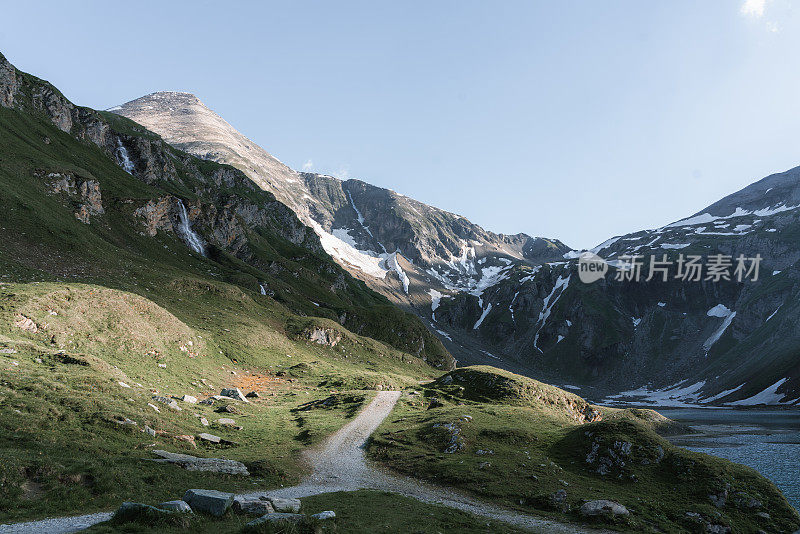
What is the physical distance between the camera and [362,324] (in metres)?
132

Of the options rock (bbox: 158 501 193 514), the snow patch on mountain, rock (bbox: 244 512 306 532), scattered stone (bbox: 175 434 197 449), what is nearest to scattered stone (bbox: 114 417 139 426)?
scattered stone (bbox: 175 434 197 449)

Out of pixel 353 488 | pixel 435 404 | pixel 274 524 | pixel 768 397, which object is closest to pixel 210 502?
pixel 274 524

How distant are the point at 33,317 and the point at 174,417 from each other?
2093 cm

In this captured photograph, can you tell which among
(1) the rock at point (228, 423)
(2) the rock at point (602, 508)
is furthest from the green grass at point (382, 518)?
(1) the rock at point (228, 423)

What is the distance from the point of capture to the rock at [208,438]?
28000 millimetres

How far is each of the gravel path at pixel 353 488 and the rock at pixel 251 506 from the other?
451 centimetres

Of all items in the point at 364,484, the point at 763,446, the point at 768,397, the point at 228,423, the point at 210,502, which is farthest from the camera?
the point at 768,397

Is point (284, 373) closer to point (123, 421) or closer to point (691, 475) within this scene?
point (123, 421)

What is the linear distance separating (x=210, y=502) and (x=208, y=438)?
14388mm

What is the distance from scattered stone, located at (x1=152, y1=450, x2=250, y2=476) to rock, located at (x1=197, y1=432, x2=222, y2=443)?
193 inches

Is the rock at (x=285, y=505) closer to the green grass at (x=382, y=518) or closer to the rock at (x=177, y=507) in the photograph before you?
the green grass at (x=382, y=518)

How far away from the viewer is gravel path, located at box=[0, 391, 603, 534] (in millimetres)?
13680

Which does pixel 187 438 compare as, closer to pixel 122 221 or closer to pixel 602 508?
pixel 602 508

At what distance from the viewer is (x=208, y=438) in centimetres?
2822
